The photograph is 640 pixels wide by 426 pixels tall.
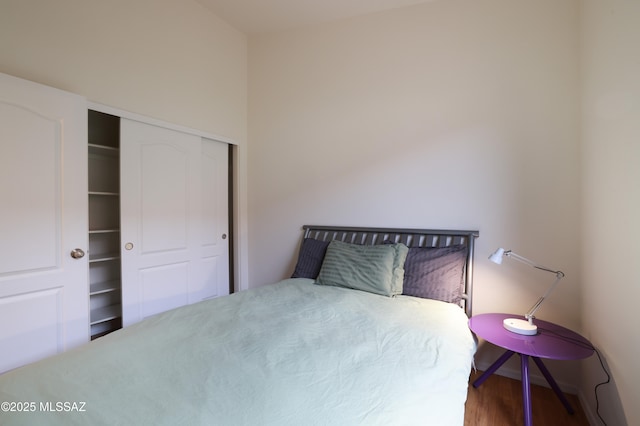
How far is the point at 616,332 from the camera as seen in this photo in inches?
56.4

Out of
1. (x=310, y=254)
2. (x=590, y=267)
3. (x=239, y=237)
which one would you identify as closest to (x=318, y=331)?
(x=310, y=254)

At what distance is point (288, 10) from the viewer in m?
2.77

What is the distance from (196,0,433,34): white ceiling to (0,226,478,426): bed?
8.17 ft

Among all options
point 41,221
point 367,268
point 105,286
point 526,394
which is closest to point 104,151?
point 41,221

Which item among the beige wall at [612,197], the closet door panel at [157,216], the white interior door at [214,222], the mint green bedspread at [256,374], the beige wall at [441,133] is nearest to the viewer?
the mint green bedspread at [256,374]

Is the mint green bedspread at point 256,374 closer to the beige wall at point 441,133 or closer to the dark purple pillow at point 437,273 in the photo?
the dark purple pillow at point 437,273

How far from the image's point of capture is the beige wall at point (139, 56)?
1814mm

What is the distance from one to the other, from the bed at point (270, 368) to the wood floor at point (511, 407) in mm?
628

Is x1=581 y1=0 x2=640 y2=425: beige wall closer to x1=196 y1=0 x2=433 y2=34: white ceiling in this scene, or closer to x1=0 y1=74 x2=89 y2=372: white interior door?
x1=196 y1=0 x2=433 y2=34: white ceiling

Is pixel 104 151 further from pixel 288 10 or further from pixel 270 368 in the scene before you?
pixel 270 368

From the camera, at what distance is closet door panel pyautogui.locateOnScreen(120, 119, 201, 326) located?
2.33 metres

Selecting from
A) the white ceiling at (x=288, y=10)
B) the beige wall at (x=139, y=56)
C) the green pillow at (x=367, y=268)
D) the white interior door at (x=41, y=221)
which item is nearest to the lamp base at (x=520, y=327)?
the green pillow at (x=367, y=268)

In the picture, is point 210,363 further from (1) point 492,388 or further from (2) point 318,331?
(1) point 492,388

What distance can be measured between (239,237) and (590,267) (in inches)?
120
